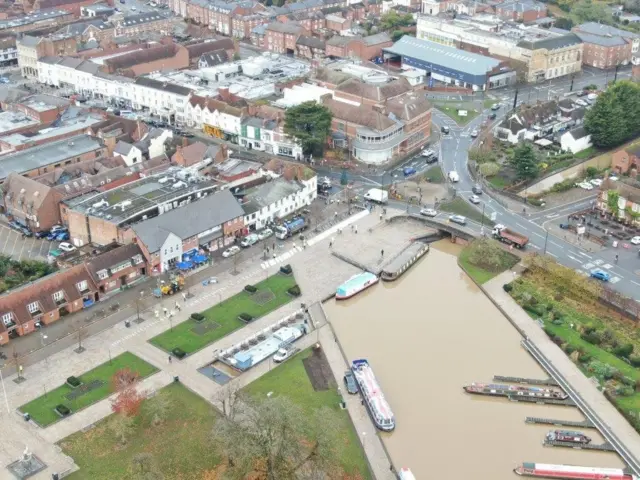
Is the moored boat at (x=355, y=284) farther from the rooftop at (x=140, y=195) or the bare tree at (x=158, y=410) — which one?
the bare tree at (x=158, y=410)

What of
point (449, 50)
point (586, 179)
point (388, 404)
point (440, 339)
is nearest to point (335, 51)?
point (449, 50)

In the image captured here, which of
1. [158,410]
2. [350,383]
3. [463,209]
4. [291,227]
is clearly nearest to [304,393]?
[350,383]

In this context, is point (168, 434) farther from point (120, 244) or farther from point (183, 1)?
point (183, 1)

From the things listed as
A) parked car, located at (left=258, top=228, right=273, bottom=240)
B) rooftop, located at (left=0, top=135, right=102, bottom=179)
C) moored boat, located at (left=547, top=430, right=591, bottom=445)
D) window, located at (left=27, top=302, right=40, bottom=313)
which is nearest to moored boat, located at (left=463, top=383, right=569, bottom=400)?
moored boat, located at (left=547, top=430, right=591, bottom=445)

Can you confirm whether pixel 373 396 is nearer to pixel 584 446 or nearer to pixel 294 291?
pixel 584 446

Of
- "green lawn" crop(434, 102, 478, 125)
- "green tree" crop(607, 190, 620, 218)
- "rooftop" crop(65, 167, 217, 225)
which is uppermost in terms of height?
"rooftop" crop(65, 167, 217, 225)

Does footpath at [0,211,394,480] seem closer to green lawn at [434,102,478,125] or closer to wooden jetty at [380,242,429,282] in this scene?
wooden jetty at [380,242,429,282]

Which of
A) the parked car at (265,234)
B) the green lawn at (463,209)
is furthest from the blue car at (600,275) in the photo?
the parked car at (265,234)
